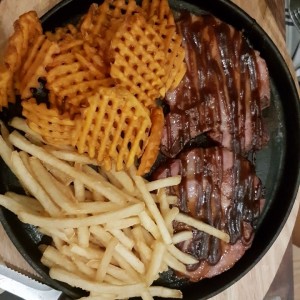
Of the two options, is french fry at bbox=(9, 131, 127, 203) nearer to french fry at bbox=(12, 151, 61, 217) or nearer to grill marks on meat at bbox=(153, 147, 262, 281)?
french fry at bbox=(12, 151, 61, 217)

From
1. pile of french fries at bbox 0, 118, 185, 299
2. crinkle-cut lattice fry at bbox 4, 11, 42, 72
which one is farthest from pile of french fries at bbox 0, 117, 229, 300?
crinkle-cut lattice fry at bbox 4, 11, 42, 72

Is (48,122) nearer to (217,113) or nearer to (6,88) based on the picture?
(6,88)

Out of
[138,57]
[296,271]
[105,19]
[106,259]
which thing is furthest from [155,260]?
[296,271]

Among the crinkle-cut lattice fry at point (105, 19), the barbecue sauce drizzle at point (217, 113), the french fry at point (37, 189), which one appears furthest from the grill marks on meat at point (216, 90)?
the french fry at point (37, 189)

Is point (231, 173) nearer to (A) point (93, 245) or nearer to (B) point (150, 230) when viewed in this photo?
(B) point (150, 230)

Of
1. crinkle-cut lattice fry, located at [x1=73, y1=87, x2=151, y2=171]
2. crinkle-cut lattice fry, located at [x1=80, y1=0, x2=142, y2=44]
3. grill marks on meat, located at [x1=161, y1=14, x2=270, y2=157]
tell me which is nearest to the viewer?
crinkle-cut lattice fry, located at [x1=73, y1=87, x2=151, y2=171]
